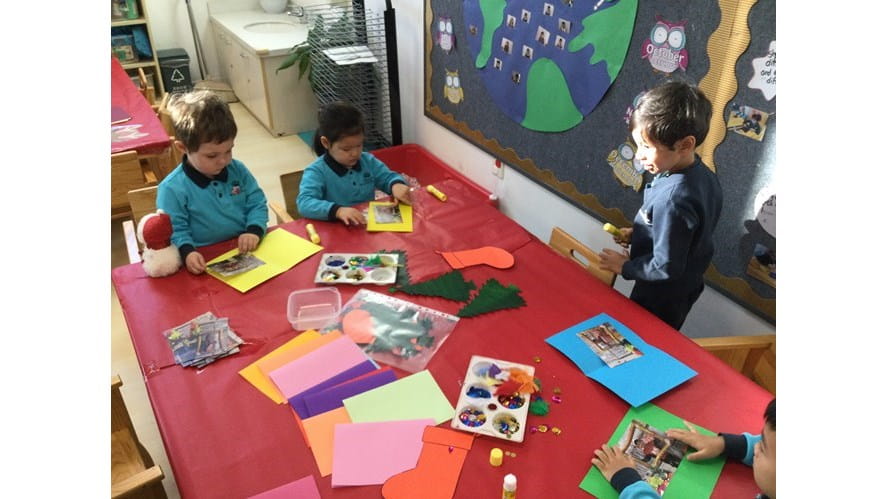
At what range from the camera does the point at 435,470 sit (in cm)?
106

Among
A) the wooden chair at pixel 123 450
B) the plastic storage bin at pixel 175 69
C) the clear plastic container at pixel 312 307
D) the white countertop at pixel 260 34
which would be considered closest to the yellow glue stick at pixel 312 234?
the clear plastic container at pixel 312 307

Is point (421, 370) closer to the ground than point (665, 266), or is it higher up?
closer to the ground

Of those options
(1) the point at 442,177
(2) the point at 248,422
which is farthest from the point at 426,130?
(2) the point at 248,422

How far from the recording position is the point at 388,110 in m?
3.64

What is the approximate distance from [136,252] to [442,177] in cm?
165

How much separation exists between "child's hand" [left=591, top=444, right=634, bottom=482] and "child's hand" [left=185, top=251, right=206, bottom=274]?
45.5 inches

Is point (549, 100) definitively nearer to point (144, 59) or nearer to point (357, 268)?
point (357, 268)

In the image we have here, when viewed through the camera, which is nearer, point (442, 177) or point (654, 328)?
point (654, 328)

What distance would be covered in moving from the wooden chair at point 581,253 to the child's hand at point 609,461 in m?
0.66

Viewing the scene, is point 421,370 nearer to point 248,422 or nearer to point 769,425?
point 248,422

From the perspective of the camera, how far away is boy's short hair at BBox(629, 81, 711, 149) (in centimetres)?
134

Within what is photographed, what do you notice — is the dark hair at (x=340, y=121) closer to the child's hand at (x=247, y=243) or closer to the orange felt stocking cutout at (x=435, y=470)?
the child's hand at (x=247, y=243)

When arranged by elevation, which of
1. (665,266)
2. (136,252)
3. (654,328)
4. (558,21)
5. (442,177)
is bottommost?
(442,177)

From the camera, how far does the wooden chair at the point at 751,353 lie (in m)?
1.48
